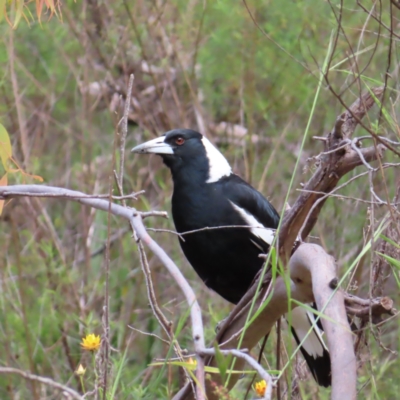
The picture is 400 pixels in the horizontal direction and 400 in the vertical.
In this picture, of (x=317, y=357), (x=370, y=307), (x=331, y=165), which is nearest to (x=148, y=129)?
(x=317, y=357)

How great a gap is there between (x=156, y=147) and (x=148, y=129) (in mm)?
1076

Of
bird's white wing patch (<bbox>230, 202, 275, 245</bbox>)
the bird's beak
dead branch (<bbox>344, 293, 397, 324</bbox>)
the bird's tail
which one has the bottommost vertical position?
the bird's tail

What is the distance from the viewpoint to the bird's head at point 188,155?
3.32m

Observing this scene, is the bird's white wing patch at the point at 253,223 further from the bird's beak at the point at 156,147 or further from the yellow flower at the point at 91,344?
the yellow flower at the point at 91,344

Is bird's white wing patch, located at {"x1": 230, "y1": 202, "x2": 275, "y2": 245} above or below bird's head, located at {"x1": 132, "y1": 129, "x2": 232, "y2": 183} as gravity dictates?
below

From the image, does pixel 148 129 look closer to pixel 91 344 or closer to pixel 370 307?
pixel 91 344

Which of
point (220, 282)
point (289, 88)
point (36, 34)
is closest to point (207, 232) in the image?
point (220, 282)

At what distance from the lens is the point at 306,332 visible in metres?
3.03

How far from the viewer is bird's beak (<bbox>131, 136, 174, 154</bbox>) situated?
10.4ft

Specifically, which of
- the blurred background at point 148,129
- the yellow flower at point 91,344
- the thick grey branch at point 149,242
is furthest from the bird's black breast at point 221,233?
the thick grey branch at point 149,242

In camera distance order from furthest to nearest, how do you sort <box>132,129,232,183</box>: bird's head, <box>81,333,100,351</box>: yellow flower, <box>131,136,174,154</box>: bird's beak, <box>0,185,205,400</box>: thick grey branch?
1. <box>132,129,232,183</box>: bird's head
2. <box>131,136,174,154</box>: bird's beak
3. <box>81,333,100,351</box>: yellow flower
4. <box>0,185,205,400</box>: thick grey branch

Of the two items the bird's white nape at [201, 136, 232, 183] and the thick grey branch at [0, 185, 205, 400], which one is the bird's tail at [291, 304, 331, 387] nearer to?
the bird's white nape at [201, 136, 232, 183]

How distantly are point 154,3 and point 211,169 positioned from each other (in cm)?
115

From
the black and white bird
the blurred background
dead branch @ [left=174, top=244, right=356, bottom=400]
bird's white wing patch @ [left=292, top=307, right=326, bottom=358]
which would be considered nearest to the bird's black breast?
the black and white bird
